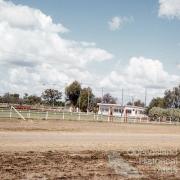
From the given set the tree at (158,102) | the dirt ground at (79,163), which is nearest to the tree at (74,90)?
the tree at (158,102)

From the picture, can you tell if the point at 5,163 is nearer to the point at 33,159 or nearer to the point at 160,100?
the point at 33,159

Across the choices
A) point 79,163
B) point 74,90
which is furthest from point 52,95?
point 79,163

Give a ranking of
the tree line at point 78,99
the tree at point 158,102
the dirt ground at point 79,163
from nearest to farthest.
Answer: the dirt ground at point 79,163 < the tree line at point 78,99 < the tree at point 158,102

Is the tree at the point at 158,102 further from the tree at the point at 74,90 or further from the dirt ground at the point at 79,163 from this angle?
the dirt ground at the point at 79,163

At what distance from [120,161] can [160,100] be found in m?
123

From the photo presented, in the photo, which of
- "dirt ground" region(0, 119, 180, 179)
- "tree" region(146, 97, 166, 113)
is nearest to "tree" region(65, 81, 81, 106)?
"tree" region(146, 97, 166, 113)

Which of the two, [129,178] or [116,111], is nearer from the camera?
[129,178]

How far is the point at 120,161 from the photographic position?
51.6ft

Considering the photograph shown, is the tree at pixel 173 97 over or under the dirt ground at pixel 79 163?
over

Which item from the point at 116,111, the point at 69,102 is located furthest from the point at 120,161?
the point at 69,102

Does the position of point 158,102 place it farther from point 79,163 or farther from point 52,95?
point 79,163

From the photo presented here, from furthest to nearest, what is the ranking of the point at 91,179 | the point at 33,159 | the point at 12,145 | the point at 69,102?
the point at 69,102, the point at 12,145, the point at 33,159, the point at 91,179

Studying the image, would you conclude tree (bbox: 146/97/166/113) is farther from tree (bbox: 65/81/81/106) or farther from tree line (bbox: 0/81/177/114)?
tree (bbox: 65/81/81/106)

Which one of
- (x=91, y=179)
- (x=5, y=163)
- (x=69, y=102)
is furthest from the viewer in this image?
(x=69, y=102)
